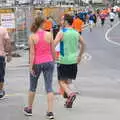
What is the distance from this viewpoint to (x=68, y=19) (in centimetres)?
1015

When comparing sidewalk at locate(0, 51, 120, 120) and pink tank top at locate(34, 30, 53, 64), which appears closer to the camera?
pink tank top at locate(34, 30, 53, 64)

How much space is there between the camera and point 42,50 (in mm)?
9227

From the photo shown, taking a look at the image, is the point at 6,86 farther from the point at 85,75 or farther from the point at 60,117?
the point at 60,117

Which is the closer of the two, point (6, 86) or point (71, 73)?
point (71, 73)

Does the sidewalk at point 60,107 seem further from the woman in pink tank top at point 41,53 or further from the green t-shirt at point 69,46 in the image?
the green t-shirt at point 69,46

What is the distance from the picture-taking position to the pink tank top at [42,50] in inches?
362

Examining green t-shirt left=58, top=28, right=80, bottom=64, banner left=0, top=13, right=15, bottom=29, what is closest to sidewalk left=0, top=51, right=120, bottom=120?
green t-shirt left=58, top=28, right=80, bottom=64

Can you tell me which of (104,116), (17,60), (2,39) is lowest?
(17,60)

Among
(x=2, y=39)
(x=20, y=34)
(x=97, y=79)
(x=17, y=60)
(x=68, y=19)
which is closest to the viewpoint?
(x=68, y=19)

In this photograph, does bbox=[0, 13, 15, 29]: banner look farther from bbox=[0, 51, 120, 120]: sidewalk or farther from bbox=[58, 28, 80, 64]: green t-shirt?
bbox=[58, 28, 80, 64]: green t-shirt

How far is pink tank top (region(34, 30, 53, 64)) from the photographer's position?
362 inches

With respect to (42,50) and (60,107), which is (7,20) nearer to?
(60,107)

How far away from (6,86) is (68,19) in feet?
13.1

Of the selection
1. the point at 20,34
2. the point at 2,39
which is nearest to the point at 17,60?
the point at 20,34
